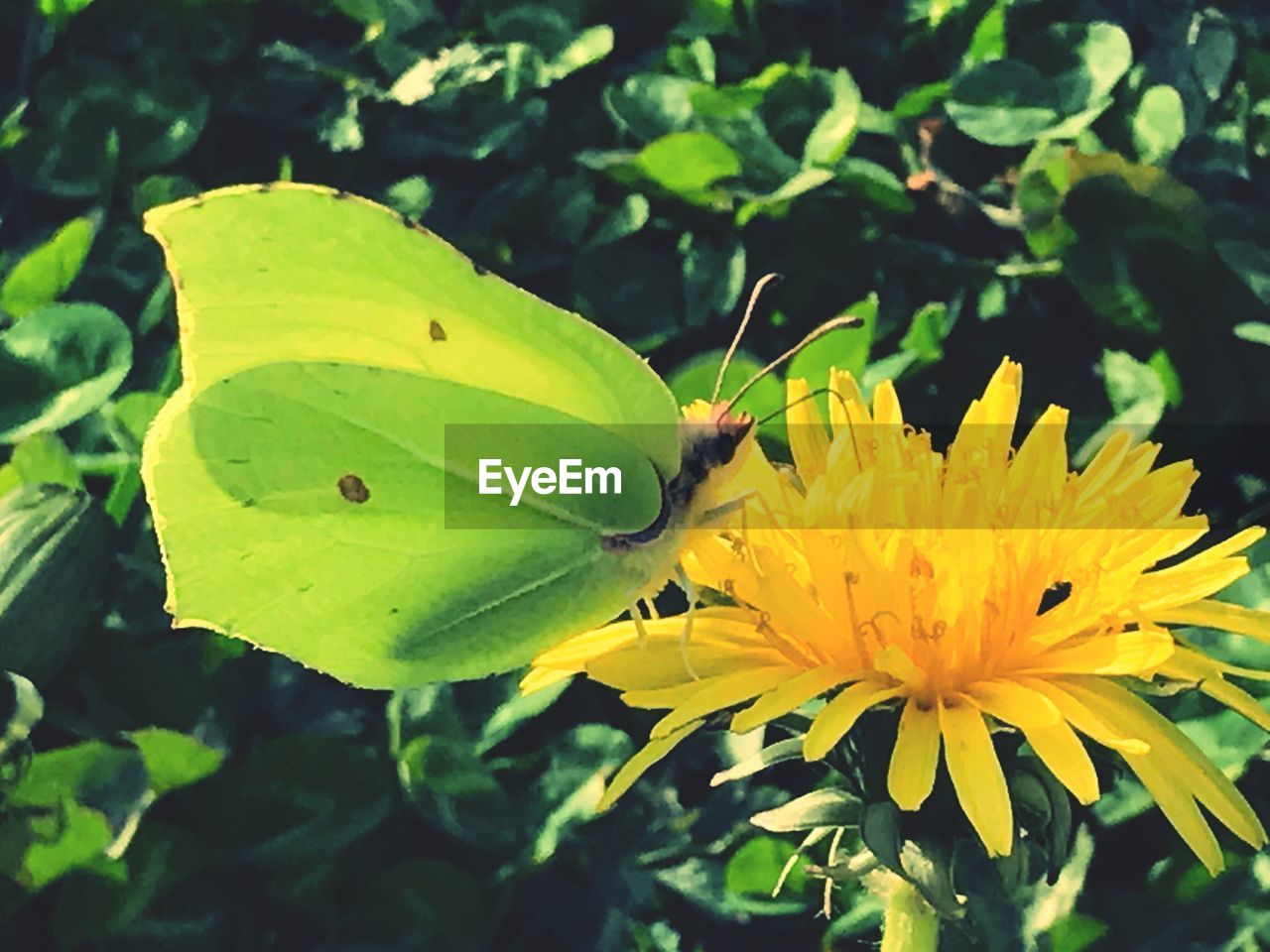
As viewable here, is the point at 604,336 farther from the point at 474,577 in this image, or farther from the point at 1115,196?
the point at 1115,196

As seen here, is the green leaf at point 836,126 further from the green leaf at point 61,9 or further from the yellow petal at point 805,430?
the green leaf at point 61,9

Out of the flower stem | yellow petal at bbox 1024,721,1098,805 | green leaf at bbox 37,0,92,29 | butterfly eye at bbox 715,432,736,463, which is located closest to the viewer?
yellow petal at bbox 1024,721,1098,805

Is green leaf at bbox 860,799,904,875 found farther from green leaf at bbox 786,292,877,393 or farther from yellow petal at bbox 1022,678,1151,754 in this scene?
green leaf at bbox 786,292,877,393

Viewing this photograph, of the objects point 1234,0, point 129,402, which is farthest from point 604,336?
point 1234,0

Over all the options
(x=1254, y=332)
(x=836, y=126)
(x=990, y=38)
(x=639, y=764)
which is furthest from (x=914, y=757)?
(x=990, y=38)

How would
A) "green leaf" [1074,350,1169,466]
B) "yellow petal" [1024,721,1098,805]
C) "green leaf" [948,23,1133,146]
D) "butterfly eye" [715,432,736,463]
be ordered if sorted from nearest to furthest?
"yellow petal" [1024,721,1098,805] < "butterfly eye" [715,432,736,463] < "green leaf" [1074,350,1169,466] < "green leaf" [948,23,1133,146]

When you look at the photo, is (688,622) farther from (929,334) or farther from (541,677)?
(929,334)

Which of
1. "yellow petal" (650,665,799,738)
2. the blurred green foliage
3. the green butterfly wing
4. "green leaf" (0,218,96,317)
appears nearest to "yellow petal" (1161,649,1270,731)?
the blurred green foliage
